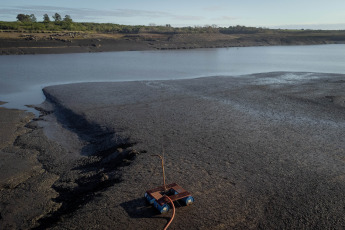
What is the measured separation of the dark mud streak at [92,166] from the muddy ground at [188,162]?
2cm

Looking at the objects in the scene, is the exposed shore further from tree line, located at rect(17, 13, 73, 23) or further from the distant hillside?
tree line, located at rect(17, 13, 73, 23)

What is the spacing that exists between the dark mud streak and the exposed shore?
27813 millimetres

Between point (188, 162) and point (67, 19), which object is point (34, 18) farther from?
point (188, 162)

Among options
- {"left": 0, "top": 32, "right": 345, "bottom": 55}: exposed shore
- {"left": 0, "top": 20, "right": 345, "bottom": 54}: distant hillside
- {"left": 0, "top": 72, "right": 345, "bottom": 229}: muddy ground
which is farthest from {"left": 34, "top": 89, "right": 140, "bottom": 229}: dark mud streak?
{"left": 0, "top": 20, "right": 345, "bottom": 54}: distant hillside

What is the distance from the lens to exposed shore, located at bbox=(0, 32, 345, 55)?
34.1m

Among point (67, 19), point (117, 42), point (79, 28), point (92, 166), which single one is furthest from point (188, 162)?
point (67, 19)

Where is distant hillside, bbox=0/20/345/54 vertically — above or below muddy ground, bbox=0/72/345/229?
above

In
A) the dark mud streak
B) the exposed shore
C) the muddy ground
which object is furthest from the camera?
the exposed shore

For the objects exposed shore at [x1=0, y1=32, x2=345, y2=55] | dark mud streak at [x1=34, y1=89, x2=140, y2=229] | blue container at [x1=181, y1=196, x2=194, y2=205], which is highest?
exposed shore at [x1=0, y1=32, x2=345, y2=55]

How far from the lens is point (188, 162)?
19.4 feet

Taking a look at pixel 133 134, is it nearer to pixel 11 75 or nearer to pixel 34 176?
pixel 34 176

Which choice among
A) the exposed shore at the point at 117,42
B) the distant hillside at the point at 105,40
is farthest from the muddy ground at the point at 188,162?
the distant hillside at the point at 105,40

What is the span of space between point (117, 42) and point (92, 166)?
118 feet

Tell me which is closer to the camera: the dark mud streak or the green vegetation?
the dark mud streak
